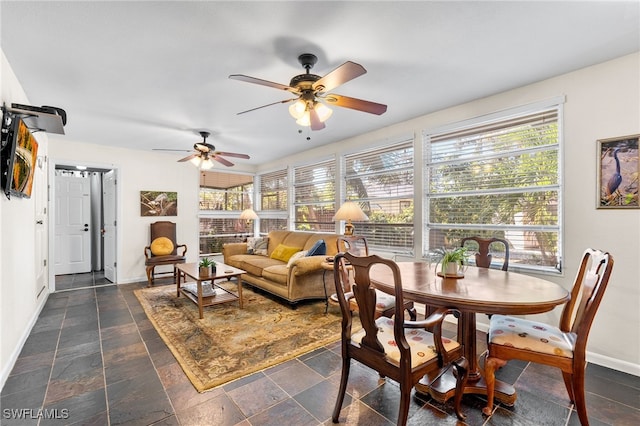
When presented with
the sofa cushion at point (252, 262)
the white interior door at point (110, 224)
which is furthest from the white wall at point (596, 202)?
the white interior door at point (110, 224)

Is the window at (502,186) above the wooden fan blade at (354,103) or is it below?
below

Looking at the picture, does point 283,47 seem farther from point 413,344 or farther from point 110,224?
point 110,224

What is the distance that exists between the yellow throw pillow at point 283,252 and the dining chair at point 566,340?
3359 millimetres

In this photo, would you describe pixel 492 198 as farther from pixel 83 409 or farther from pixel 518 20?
pixel 83 409

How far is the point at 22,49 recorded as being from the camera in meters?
2.28

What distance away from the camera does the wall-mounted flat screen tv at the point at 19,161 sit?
2.18 meters

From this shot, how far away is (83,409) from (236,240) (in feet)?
17.4

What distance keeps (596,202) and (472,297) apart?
1.82m

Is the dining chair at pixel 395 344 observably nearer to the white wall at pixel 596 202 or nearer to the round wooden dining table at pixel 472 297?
the round wooden dining table at pixel 472 297

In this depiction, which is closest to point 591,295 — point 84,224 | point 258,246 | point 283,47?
point 283,47

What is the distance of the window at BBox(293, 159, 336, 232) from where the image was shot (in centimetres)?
533

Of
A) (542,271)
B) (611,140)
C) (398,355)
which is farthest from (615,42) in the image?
(398,355)

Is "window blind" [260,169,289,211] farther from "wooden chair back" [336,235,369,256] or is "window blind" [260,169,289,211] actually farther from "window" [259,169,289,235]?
"wooden chair back" [336,235,369,256]

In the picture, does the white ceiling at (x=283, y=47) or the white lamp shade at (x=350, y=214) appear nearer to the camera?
the white ceiling at (x=283, y=47)
